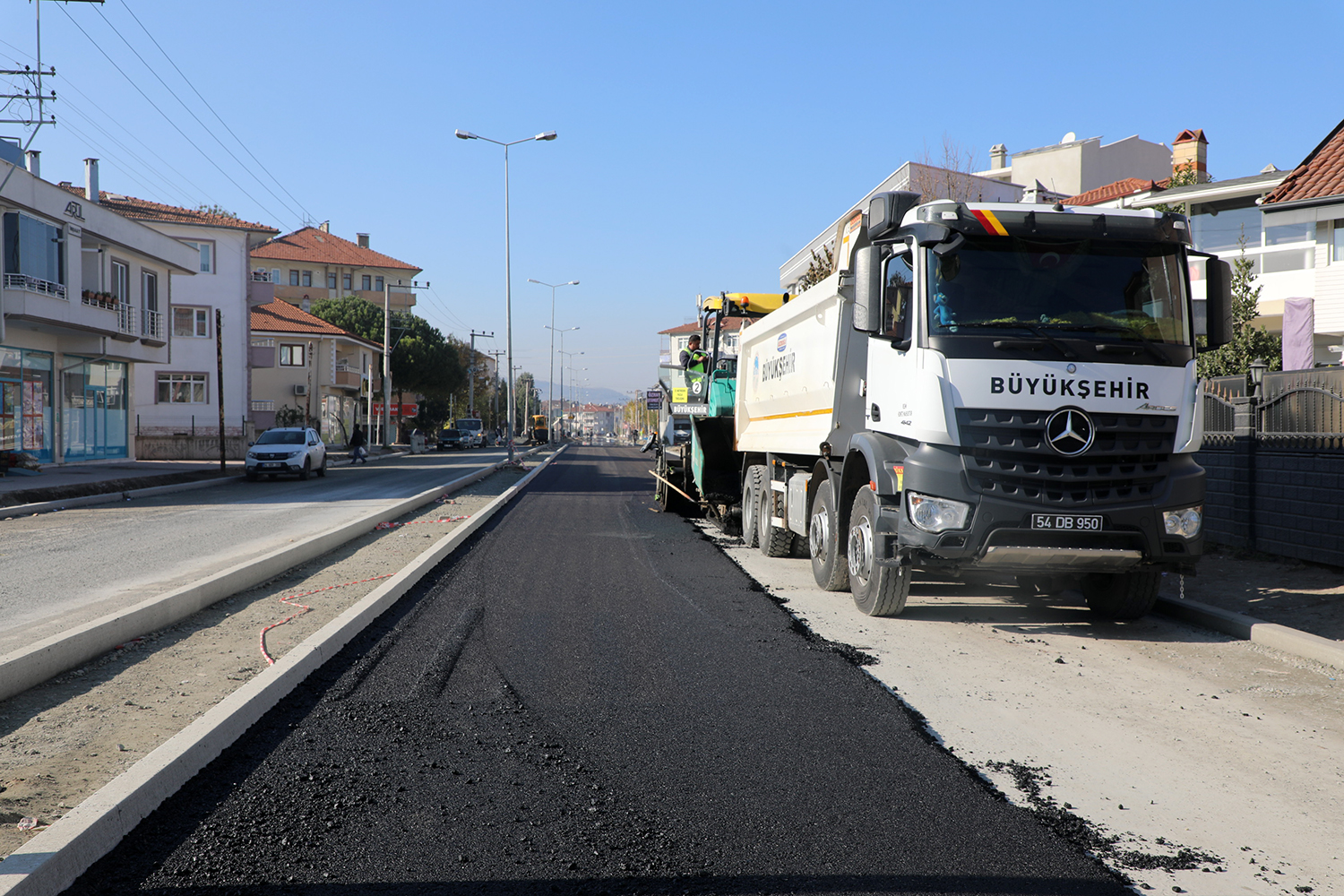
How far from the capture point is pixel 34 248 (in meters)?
26.9

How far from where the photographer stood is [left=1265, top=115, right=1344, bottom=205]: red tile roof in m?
16.6

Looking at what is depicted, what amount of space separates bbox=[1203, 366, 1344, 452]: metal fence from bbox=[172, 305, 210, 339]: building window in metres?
46.8

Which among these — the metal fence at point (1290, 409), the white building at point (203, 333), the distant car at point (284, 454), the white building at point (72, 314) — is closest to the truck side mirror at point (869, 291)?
the metal fence at point (1290, 409)

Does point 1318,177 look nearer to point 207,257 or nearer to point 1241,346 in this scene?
point 1241,346

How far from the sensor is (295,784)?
4160 mm

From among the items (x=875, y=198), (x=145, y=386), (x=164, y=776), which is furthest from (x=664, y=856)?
(x=145, y=386)

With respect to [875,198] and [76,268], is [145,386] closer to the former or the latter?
[76,268]

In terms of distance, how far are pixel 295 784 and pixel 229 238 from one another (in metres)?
49.5

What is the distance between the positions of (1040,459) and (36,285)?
2860cm

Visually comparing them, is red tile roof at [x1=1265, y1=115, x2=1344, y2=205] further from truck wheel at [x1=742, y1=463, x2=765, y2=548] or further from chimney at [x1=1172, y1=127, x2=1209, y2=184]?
chimney at [x1=1172, y1=127, x2=1209, y2=184]

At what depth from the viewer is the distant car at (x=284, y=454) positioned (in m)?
28.5

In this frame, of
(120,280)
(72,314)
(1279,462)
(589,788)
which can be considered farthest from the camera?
(120,280)

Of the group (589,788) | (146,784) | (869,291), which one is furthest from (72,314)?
(589,788)

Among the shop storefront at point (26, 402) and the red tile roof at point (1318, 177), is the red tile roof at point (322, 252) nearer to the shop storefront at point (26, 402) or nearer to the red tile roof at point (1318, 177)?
the shop storefront at point (26, 402)
